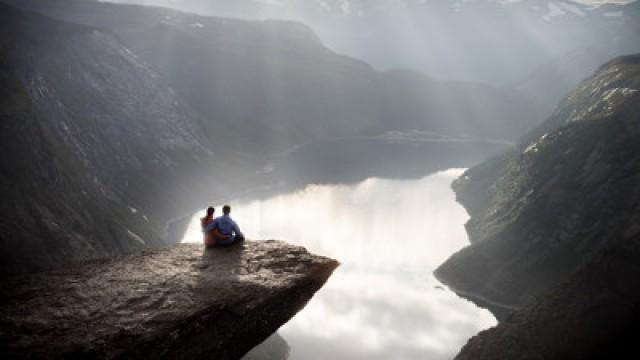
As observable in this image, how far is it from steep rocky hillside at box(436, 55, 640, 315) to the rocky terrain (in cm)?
20

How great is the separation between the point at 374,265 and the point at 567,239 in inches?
1723

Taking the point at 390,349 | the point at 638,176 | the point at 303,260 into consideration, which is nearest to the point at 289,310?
the point at 303,260

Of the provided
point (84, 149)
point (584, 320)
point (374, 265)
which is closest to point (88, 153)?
point (84, 149)

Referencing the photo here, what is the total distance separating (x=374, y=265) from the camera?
4574 inches

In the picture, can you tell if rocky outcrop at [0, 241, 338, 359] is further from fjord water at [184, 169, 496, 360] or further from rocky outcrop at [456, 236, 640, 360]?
fjord water at [184, 169, 496, 360]

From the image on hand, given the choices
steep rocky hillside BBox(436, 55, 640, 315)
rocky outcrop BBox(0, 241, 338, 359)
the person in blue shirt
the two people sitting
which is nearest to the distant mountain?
the two people sitting

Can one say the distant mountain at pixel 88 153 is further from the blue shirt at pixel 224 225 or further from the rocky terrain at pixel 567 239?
the rocky terrain at pixel 567 239

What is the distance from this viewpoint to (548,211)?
90.0 m

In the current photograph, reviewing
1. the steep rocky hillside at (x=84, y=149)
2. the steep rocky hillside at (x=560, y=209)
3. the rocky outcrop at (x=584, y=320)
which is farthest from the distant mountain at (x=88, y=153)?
the steep rocky hillside at (x=560, y=209)

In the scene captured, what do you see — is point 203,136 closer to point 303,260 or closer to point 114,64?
point 114,64

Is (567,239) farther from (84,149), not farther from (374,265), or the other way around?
(84,149)

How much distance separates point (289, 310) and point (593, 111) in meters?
109

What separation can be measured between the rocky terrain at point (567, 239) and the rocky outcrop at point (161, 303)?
35.2m

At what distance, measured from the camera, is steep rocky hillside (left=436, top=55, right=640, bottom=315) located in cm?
7706
